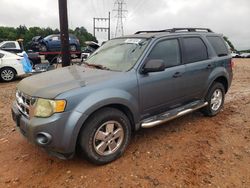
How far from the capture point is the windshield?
420 centimetres

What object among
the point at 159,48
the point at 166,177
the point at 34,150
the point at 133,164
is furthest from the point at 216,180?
the point at 34,150

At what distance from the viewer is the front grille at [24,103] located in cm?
348

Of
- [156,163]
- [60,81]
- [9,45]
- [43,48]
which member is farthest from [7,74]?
[43,48]

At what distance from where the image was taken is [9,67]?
36.3 feet

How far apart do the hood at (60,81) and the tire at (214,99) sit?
2.41 metres

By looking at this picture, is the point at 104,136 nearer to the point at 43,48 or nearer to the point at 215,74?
the point at 215,74

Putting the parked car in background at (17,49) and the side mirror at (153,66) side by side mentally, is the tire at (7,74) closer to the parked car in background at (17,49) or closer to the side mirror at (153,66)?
the parked car in background at (17,49)

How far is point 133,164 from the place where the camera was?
3.77 m

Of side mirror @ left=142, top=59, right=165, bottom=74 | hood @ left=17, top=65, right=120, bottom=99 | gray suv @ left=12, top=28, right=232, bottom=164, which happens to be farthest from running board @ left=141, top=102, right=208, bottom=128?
hood @ left=17, top=65, right=120, bottom=99

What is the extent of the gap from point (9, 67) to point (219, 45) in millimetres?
8563

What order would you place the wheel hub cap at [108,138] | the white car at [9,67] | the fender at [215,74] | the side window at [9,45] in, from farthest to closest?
1. the side window at [9,45]
2. the white car at [9,67]
3. the fender at [215,74]
4. the wheel hub cap at [108,138]

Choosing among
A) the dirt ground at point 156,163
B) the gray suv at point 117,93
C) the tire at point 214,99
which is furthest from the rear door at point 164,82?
the tire at point 214,99

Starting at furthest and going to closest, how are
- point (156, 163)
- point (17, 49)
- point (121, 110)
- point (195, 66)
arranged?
1. point (17, 49)
2. point (195, 66)
3. point (121, 110)
4. point (156, 163)

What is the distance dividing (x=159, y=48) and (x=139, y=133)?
4.98ft
